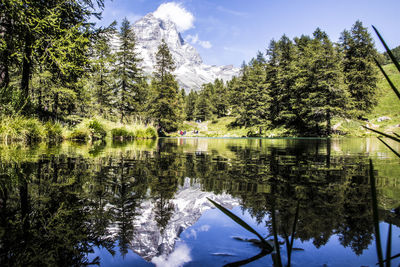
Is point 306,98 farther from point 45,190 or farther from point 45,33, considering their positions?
point 45,190

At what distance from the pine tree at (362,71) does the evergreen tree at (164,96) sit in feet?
89.6

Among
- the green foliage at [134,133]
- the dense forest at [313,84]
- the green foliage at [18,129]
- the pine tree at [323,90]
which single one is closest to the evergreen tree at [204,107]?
the dense forest at [313,84]

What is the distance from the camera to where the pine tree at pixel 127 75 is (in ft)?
101

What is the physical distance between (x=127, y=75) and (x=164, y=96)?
8.15m

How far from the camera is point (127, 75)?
31.0 m

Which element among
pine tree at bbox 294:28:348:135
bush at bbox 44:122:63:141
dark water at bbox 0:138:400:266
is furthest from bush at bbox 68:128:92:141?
pine tree at bbox 294:28:348:135

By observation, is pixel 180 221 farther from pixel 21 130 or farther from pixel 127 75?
pixel 127 75

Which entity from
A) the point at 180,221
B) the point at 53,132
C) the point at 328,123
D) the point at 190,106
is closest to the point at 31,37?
the point at 53,132

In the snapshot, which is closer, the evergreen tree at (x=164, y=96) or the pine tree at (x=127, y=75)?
the pine tree at (x=127, y=75)

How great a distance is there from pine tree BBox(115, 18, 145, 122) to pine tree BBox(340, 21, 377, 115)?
1242 inches

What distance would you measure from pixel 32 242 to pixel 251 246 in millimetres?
1061

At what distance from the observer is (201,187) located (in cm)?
234

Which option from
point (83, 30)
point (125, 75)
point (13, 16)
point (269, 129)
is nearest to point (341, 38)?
point (269, 129)

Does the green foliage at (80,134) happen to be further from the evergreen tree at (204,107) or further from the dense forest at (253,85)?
the evergreen tree at (204,107)
